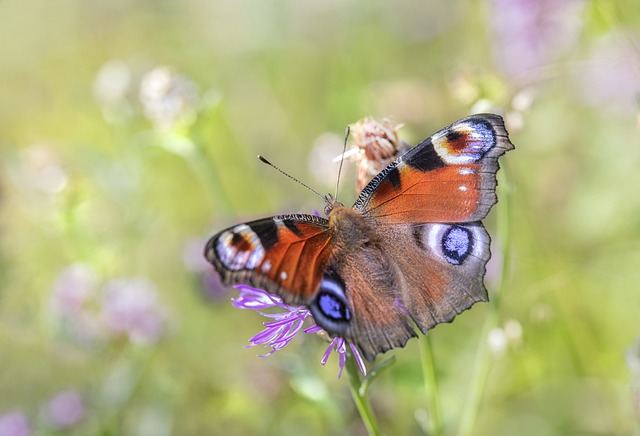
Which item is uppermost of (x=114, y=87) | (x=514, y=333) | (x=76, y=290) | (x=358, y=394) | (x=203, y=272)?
(x=114, y=87)

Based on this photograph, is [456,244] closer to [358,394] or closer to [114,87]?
[358,394]

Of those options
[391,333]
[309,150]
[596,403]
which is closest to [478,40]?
[309,150]

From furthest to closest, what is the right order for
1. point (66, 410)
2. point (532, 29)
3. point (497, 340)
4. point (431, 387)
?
1. point (532, 29)
2. point (66, 410)
3. point (497, 340)
4. point (431, 387)

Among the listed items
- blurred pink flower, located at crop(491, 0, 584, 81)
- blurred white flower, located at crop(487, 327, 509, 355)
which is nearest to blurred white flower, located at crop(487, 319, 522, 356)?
blurred white flower, located at crop(487, 327, 509, 355)

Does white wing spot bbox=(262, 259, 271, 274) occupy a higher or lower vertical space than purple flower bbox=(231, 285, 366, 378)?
higher

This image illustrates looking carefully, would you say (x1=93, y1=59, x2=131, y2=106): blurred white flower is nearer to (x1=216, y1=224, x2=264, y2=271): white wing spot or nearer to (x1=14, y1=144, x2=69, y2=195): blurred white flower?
(x1=14, y1=144, x2=69, y2=195): blurred white flower

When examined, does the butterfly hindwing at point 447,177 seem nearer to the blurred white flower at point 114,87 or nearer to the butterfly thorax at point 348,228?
the butterfly thorax at point 348,228

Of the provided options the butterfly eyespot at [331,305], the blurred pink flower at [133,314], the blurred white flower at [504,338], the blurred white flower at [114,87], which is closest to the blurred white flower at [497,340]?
the blurred white flower at [504,338]

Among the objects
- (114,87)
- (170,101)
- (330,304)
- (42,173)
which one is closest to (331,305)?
(330,304)
